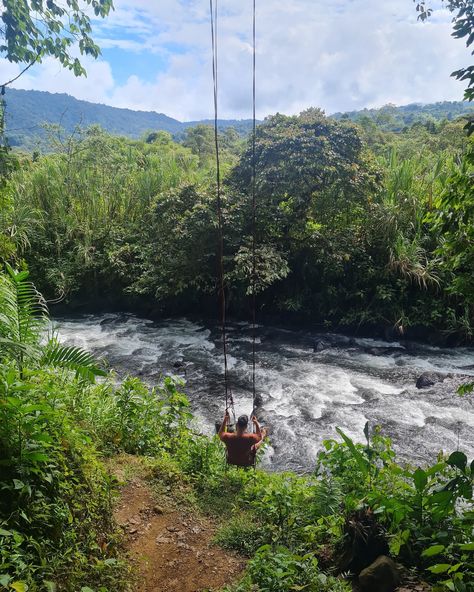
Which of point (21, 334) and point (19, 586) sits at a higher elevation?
point (21, 334)

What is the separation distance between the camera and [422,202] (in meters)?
10.5

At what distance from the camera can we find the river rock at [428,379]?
26.0 feet

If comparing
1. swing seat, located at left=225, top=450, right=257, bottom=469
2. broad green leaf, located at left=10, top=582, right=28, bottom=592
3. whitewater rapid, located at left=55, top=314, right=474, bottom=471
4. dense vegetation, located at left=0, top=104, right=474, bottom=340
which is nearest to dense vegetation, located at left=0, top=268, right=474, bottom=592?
broad green leaf, located at left=10, top=582, right=28, bottom=592

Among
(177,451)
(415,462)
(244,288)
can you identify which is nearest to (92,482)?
(177,451)

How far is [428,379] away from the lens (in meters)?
7.99

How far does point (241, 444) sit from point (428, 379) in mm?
4771

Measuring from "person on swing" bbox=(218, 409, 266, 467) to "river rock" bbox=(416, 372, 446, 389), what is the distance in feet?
14.5

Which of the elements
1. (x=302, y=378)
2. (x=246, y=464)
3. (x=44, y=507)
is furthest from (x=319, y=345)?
(x=44, y=507)

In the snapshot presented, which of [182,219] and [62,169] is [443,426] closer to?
[182,219]

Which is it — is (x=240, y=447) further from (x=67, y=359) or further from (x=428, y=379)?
(x=428, y=379)

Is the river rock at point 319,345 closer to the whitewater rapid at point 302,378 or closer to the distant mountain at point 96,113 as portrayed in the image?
the whitewater rapid at point 302,378

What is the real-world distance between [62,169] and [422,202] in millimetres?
10114

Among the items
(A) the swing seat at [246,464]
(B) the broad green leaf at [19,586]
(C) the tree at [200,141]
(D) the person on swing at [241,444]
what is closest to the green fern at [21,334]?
(B) the broad green leaf at [19,586]

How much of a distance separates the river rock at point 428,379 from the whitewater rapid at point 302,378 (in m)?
0.13
